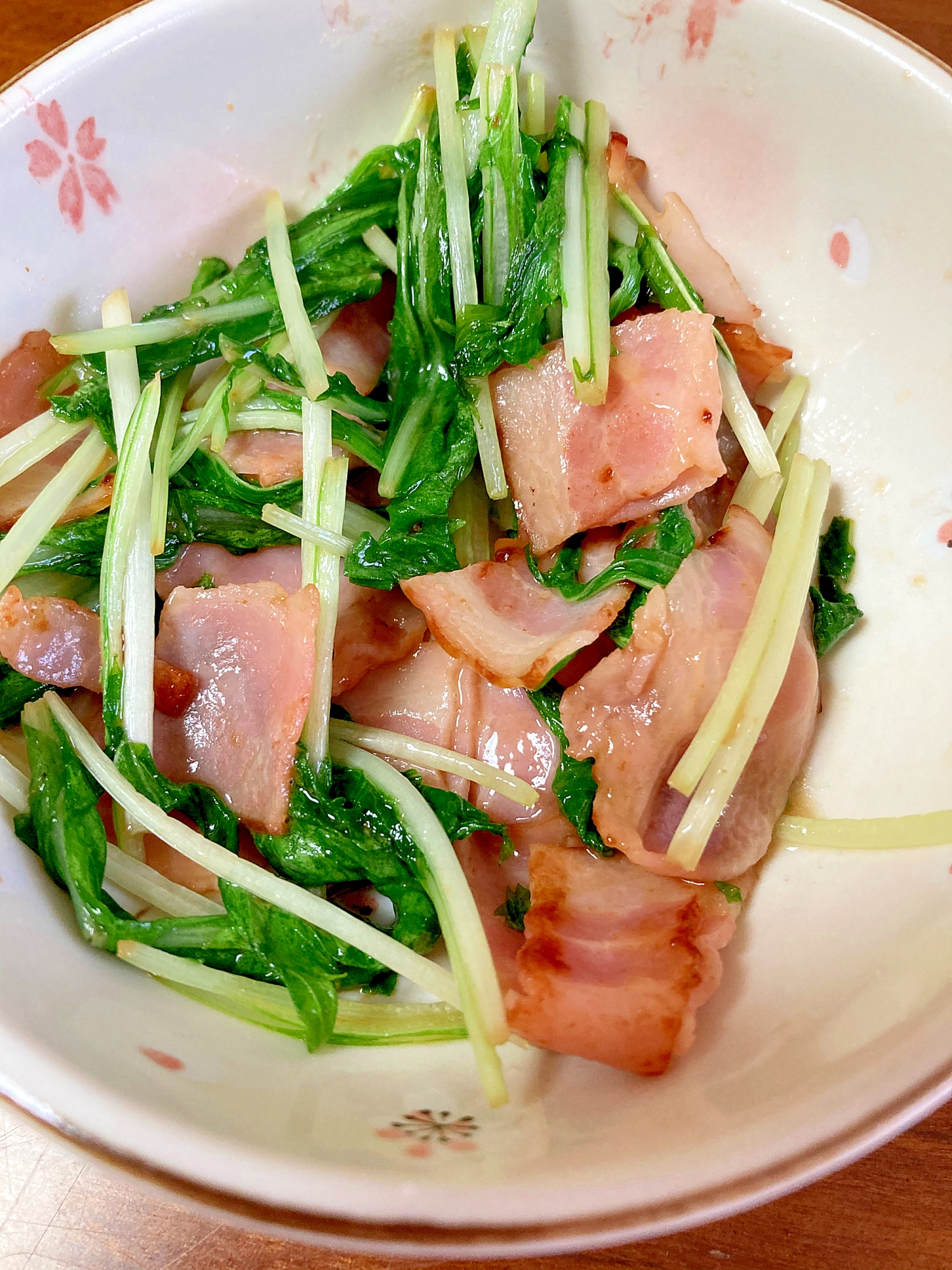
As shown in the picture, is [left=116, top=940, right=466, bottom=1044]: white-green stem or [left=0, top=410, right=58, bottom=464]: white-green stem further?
[left=0, top=410, right=58, bottom=464]: white-green stem

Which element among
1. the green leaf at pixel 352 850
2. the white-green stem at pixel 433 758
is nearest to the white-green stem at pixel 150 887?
the green leaf at pixel 352 850

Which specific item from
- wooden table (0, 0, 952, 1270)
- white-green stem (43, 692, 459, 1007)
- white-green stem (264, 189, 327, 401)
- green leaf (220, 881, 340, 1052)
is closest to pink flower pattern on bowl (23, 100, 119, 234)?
white-green stem (264, 189, 327, 401)

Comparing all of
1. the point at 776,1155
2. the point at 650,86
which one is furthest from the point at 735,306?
the point at 776,1155

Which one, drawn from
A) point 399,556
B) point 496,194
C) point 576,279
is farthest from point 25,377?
point 576,279

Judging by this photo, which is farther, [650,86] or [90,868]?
[650,86]

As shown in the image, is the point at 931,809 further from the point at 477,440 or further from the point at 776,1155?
the point at 477,440

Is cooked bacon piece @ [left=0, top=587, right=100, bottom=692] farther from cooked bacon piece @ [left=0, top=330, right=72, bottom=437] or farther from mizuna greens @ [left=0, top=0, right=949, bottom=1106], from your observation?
cooked bacon piece @ [left=0, top=330, right=72, bottom=437]

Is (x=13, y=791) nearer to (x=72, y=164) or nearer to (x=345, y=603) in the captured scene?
(x=345, y=603)

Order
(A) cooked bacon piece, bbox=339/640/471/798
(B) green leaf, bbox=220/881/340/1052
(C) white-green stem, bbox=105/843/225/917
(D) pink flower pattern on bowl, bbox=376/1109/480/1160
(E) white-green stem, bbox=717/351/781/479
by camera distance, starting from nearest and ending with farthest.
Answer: (D) pink flower pattern on bowl, bbox=376/1109/480/1160, (B) green leaf, bbox=220/881/340/1052, (C) white-green stem, bbox=105/843/225/917, (A) cooked bacon piece, bbox=339/640/471/798, (E) white-green stem, bbox=717/351/781/479

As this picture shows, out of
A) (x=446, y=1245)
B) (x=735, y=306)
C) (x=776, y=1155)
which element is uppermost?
(x=735, y=306)
